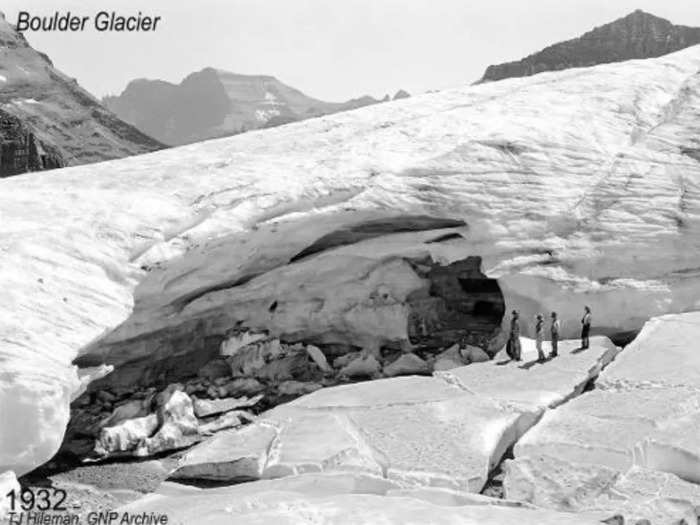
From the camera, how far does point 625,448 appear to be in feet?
36.1

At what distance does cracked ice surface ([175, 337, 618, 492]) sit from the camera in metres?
11.1

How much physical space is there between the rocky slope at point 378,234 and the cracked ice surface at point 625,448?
89 cm

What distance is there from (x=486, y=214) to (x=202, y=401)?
734 centimetres

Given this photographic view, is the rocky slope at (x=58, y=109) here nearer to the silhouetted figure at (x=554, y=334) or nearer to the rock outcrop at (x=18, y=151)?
the rock outcrop at (x=18, y=151)

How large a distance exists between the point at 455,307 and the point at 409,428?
7.92 meters

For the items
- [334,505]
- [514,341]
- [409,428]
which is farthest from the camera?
[514,341]

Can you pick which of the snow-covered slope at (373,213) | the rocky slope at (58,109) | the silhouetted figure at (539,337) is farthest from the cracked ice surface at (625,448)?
the rocky slope at (58,109)

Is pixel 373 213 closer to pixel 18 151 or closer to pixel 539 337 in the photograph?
pixel 539 337

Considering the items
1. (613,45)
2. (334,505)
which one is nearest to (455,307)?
(334,505)

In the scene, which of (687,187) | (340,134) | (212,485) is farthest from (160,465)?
(687,187)

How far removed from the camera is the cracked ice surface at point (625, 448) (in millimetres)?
9898

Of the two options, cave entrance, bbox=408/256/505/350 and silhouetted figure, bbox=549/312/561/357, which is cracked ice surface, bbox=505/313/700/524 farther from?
cave entrance, bbox=408/256/505/350

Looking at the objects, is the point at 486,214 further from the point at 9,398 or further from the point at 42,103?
the point at 42,103

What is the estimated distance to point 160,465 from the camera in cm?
1289
